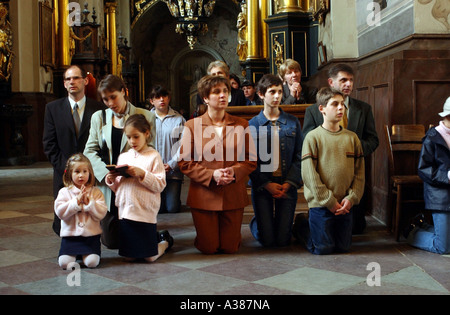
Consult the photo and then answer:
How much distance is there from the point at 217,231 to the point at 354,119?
1677 millimetres

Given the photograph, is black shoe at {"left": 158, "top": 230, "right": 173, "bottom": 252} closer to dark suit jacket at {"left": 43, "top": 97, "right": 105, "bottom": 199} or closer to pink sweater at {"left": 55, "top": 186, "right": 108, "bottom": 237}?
pink sweater at {"left": 55, "top": 186, "right": 108, "bottom": 237}

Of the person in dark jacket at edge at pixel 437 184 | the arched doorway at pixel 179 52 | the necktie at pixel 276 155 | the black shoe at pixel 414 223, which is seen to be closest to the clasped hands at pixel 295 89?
the necktie at pixel 276 155

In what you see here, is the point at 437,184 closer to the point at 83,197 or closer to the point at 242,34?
the point at 83,197

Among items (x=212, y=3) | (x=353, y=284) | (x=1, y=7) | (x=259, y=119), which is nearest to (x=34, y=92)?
(x=1, y=7)

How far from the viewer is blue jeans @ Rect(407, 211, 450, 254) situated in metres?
4.62

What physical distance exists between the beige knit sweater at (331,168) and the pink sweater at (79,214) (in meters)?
1.60

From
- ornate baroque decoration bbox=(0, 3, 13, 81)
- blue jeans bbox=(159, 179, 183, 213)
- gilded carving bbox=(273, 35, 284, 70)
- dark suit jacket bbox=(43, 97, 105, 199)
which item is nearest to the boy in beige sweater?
dark suit jacket bbox=(43, 97, 105, 199)

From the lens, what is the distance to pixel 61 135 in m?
5.09

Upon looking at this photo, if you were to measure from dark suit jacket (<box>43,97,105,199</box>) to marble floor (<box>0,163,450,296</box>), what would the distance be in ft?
2.39

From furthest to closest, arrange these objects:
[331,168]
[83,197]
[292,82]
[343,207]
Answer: [292,82] < [331,168] < [343,207] < [83,197]

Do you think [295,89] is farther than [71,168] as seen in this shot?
Yes

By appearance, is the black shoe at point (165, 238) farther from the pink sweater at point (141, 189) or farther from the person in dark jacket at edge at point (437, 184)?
the person in dark jacket at edge at point (437, 184)

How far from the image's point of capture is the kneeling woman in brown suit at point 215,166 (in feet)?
15.4

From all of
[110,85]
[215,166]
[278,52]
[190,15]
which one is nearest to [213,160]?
[215,166]
